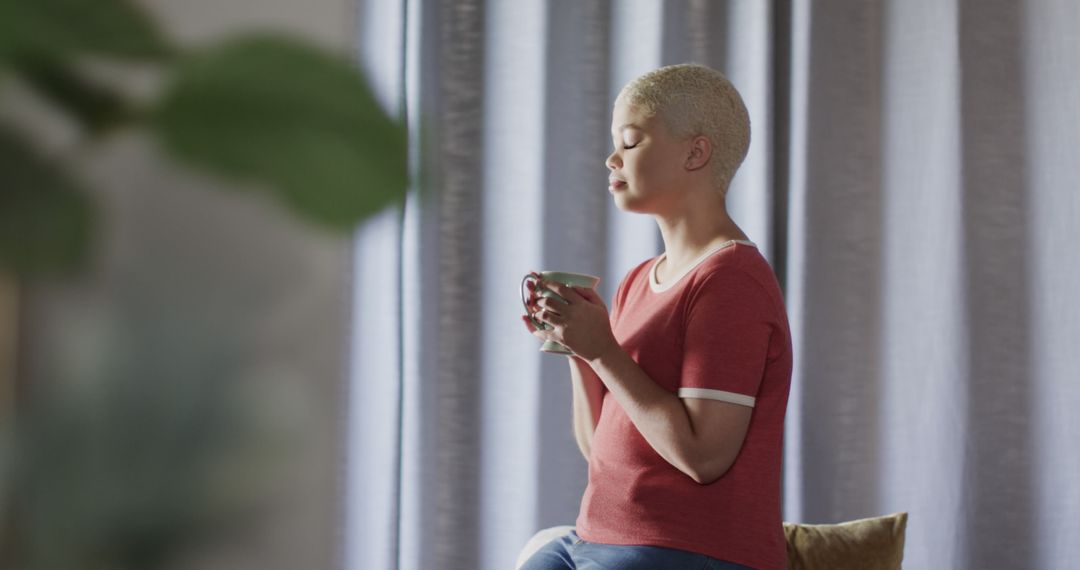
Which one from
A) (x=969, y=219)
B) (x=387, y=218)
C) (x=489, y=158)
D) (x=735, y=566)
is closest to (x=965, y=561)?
(x=969, y=219)

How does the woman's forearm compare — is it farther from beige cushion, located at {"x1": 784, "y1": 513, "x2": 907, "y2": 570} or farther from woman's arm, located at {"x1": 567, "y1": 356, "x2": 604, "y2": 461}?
beige cushion, located at {"x1": 784, "y1": 513, "x2": 907, "y2": 570}

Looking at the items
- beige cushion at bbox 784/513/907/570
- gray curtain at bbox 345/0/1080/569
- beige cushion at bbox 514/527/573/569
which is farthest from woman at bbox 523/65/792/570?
gray curtain at bbox 345/0/1080/569

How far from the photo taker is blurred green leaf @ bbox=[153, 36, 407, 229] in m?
0.16

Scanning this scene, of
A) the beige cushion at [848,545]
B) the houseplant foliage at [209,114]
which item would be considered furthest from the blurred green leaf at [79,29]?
the beige cushion at [848,545]

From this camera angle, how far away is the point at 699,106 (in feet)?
3.79

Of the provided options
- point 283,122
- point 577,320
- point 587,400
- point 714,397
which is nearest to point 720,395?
point 714,397

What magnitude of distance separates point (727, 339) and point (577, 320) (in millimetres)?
159

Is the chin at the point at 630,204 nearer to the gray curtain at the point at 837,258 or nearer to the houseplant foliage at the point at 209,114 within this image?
the gray curtain at the point at 837,258

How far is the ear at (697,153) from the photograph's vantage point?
1148mm

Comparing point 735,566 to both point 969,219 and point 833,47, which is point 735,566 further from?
point 833,47

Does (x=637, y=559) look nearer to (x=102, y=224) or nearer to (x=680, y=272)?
(x=680, y=272)

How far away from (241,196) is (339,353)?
31mm

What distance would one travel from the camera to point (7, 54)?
0.15 m

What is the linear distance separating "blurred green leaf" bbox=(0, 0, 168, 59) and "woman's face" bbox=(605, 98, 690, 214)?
100 cm
